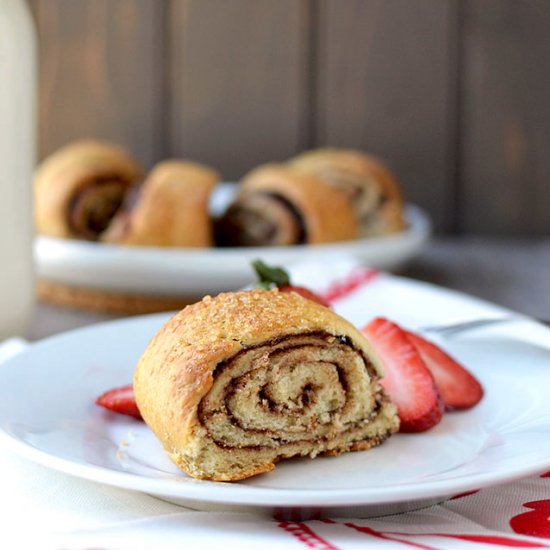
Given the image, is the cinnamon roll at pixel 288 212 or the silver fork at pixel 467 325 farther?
the cinnamon roll at pixel 288 212

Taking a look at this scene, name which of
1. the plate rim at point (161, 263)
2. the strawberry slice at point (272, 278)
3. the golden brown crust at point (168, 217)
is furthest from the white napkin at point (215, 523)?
the golden brown crust at point (168, 217)

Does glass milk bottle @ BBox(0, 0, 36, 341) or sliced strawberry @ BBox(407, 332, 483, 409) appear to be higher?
glass milk bottle @ BBox(0, 0, 36, 341)

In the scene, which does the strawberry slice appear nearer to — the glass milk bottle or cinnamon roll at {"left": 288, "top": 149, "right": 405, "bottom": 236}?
the glass milk bottle

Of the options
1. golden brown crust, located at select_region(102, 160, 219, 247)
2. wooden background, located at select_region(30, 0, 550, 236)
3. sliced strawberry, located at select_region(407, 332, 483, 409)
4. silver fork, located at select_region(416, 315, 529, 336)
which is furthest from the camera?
wooden background, located at select_region(30, 0, 550, 236)

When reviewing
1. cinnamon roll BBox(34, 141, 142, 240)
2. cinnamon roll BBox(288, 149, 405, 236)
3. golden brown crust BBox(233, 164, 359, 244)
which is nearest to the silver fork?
golden brown crust BBox(233, 164, 359, 244)

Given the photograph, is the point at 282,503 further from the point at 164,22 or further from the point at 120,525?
the point at 164,22

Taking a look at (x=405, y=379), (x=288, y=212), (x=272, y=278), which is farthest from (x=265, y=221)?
(x=405, y=379)

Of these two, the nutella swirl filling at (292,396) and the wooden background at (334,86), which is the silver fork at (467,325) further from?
the wooden background at (334,86)
